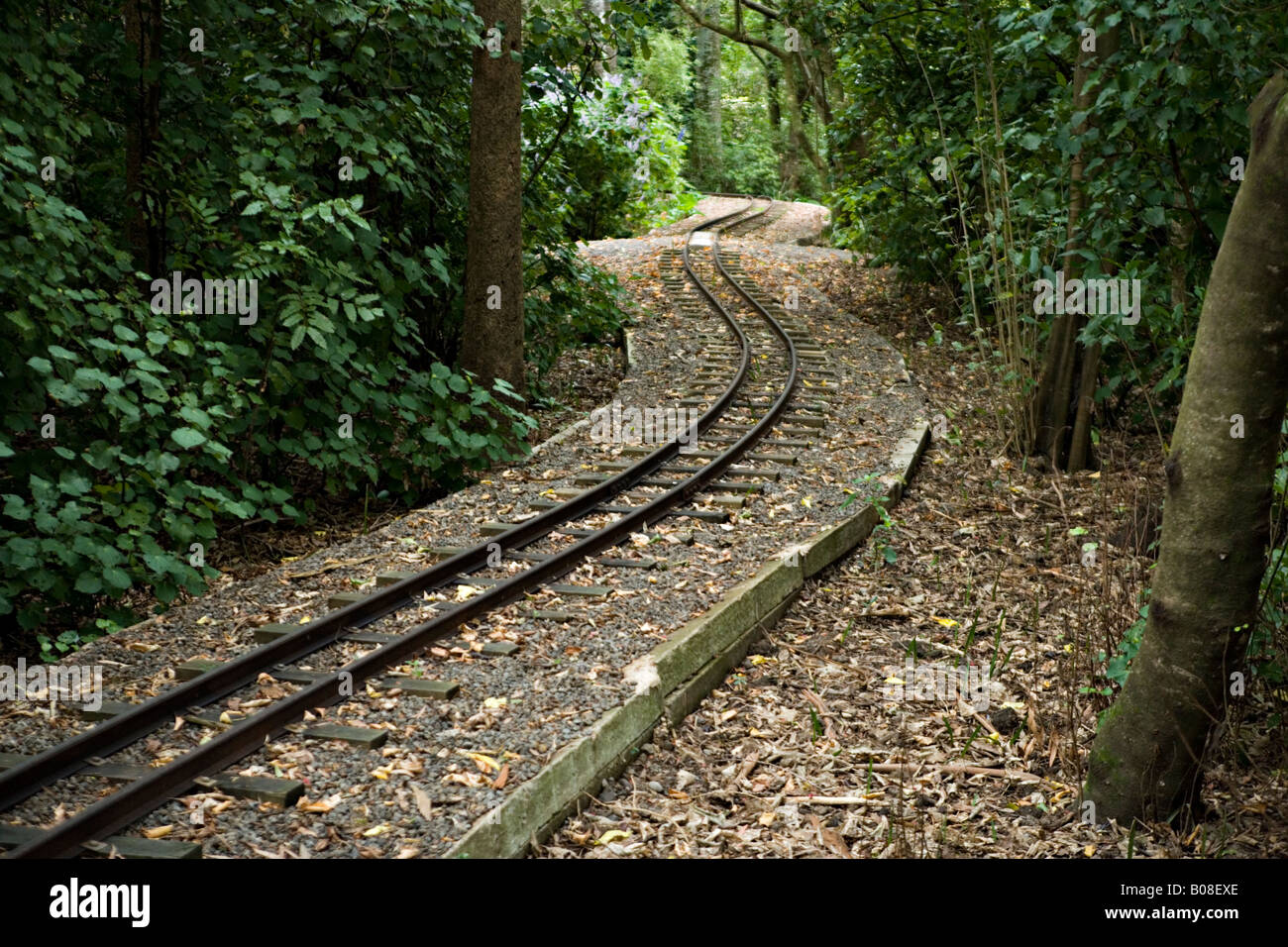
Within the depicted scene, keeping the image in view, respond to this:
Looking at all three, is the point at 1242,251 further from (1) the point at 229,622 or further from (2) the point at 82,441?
(2) the point at 82,441

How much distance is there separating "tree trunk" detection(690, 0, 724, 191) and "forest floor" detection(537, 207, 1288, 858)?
2943cm

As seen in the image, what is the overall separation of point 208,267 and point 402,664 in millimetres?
3959

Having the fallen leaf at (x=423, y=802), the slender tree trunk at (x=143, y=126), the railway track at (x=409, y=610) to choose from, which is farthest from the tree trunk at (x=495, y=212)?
the fallen leaf at (x=423, y=802)

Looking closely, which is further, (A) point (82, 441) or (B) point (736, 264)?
(B) point (736, 264)

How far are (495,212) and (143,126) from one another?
326 cm

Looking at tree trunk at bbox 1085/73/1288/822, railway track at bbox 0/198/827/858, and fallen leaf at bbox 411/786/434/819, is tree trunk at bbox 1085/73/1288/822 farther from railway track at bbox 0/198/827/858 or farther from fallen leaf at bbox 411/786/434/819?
railway track at bbox 0/198/827/858

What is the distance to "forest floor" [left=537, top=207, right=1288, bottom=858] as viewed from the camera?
173 inches

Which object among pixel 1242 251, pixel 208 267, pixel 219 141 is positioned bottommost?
pixel 1242 251

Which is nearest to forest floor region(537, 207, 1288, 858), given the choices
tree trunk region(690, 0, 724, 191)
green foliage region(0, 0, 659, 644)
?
green foliage region(0, 0, 659, 644)

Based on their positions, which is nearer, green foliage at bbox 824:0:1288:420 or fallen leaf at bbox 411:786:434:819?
fallen leaf at bbox 411:786:434:819

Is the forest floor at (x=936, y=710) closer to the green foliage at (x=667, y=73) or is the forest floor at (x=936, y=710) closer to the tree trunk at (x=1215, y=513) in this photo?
the tree trunk at (x=1215, y=513)

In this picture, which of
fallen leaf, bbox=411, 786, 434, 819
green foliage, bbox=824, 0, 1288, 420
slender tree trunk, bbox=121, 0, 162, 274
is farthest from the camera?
slender tree trunk, bbox=121, 0, 162, 274
